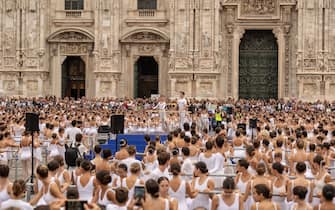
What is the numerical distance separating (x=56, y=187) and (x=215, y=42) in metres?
34.0

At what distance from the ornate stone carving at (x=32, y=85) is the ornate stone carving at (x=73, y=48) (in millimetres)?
3019

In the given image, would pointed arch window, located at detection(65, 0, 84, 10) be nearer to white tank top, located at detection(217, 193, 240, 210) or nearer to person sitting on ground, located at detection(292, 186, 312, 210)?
white tank top, located at detection(217, 193, 240, 210)

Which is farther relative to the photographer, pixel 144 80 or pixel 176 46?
pixel 144 80

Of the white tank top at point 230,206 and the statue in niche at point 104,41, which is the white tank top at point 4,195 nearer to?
the white tank top at point 230,206

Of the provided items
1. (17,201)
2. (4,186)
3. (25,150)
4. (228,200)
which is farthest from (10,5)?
(228,200)

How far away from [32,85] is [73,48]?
13.4 ft

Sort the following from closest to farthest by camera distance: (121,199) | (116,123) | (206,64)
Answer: (121,199)
(116,123)
(206,64)

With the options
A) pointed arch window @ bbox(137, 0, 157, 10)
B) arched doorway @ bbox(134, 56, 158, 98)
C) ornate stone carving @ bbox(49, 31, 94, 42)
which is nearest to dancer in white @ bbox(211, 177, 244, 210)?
arched doorway @ bbox(134, 56, 158, 98)

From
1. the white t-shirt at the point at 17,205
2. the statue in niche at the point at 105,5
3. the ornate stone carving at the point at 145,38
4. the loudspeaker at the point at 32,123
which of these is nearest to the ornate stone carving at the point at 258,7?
the ornate stone carving at the point at 145,38

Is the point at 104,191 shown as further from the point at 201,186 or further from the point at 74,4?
the point at 74,4

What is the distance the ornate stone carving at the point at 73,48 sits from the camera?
4688cm

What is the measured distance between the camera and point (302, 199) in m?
10.2

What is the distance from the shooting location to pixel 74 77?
163 ft

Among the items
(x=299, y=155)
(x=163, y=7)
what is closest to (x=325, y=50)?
(x=163, y=7)
